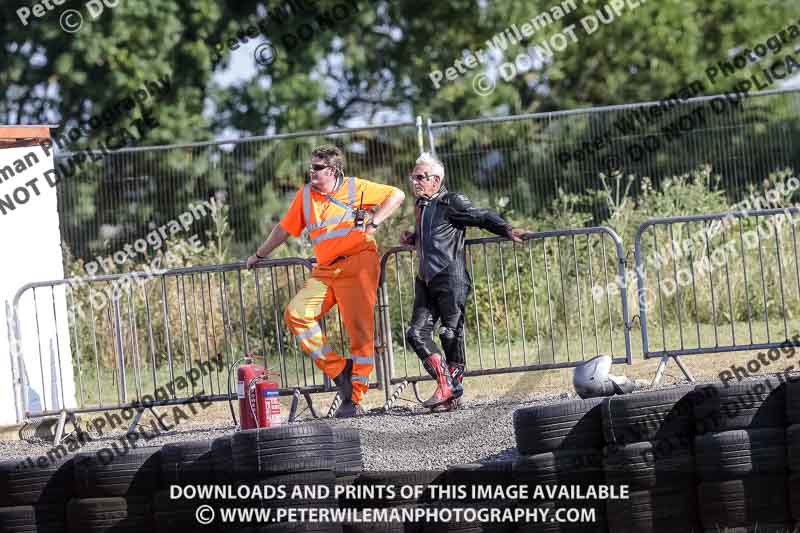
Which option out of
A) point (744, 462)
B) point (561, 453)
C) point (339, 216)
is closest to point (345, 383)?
point (339, 216)

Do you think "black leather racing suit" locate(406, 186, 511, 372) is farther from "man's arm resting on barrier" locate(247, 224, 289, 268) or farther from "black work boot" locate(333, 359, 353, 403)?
"man's arm resting on barrier" locate(247, 224, 289, 268)

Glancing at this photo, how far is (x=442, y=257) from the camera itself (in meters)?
9.86

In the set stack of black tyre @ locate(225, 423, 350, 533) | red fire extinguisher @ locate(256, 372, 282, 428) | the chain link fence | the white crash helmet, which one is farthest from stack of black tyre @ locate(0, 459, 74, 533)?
the chain link fence

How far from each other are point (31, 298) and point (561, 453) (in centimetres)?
610

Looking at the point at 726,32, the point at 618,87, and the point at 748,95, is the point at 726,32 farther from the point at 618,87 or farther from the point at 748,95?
the point at 748,95

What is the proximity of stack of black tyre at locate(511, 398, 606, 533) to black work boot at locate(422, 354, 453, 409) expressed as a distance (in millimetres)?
2686

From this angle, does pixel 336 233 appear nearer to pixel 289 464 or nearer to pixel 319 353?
pixel 319 353

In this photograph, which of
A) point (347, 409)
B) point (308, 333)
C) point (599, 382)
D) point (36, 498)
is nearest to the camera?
point (36, 498)

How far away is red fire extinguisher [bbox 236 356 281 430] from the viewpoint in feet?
28.8

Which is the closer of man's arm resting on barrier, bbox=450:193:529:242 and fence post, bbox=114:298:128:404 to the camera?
man's arm resting on barrier, bbox=450:193:529:242

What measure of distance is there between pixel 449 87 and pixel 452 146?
26.8ft

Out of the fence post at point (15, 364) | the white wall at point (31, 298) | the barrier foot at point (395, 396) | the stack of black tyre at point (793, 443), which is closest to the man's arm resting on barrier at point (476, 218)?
the barrier foot at point (395, 396)

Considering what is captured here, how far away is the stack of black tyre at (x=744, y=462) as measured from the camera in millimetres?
6535

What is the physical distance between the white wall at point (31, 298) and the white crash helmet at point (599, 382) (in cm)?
461
